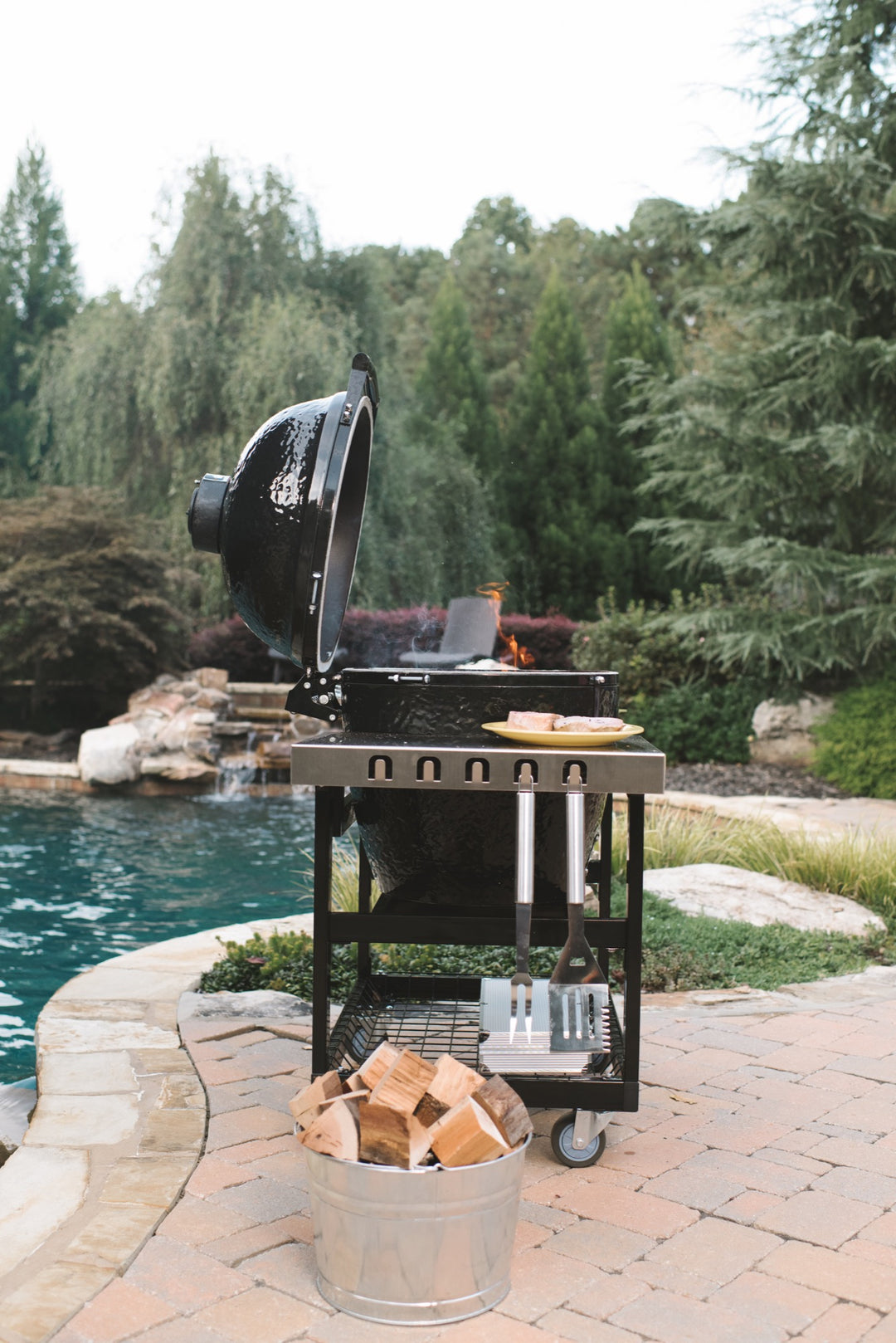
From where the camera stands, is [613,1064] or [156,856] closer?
[613,1064]

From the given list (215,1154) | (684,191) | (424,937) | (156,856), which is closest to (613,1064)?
(424,937)

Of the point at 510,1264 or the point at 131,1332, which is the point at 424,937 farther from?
the point at 131,1332

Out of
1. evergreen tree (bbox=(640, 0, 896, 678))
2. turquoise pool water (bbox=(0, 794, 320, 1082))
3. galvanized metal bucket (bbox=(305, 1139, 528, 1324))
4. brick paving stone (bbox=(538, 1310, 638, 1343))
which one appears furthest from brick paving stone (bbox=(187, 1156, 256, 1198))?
evergreen tree (bbox=(640, 0, 896, 678))

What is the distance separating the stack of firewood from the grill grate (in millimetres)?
389

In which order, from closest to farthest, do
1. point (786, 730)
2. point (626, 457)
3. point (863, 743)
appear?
1. point (863, 743)
2. point (786, 730)
3. point (626, 457)

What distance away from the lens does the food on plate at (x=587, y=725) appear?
204 cm

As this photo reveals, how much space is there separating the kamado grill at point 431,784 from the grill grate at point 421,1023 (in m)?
0.01

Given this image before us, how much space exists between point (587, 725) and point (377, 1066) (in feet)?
2.39

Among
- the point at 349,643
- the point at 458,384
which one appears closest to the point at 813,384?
the point at 349,643

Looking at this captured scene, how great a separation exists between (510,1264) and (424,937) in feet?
2.08

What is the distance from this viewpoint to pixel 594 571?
1611 cm

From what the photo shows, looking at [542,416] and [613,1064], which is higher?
[542,416]

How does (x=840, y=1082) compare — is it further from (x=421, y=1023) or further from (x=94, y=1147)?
(x=94, y=1147)

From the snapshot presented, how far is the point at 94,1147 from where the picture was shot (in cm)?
209
